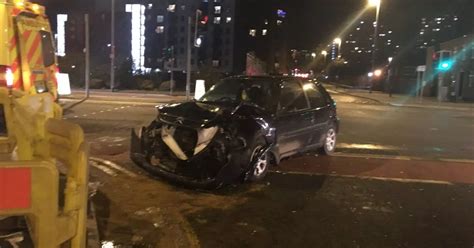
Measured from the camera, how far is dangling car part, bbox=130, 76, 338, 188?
22.0 feet

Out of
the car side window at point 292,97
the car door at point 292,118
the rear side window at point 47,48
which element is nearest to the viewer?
the car door at point 292,118

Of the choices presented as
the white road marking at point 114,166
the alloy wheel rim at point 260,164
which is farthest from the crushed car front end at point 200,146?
the white road marking at point 114,166

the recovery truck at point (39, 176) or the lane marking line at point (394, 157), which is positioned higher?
the recovery truck at point (39, 176)

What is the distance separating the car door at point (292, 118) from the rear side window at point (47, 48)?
5.33 m

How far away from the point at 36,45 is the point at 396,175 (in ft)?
23.8

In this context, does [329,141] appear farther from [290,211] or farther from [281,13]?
[281,13]

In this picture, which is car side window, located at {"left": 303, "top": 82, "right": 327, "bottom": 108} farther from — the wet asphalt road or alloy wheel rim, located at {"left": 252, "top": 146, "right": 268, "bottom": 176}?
alloy wheel rim, located at {"left": 252, "top": 146, "right": 268, "bottom": 176}

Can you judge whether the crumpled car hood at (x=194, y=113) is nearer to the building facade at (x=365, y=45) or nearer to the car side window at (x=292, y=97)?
the car side window at (x=292, y=97)

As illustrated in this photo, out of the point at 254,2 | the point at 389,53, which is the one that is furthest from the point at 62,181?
the point at 254,2

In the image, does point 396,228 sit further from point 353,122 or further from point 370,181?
point 353,122

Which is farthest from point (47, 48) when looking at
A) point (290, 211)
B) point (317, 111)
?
point (290, 211)

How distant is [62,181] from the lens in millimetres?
6254

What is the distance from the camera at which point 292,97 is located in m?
8.56

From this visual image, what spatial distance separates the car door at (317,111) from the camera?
29.5ft
